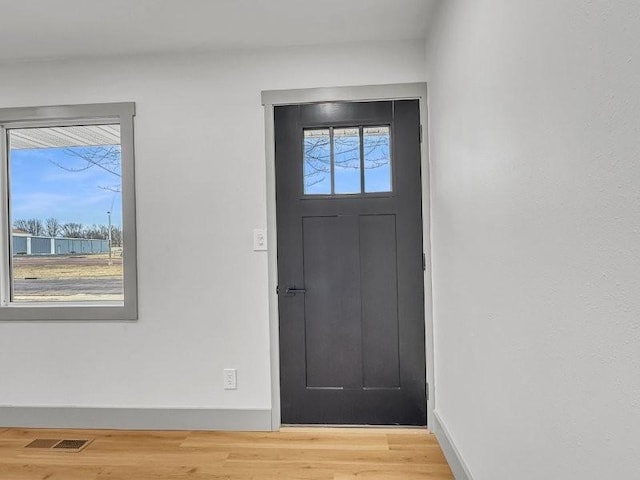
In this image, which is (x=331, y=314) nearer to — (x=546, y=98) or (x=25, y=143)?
(x=546, y=98)

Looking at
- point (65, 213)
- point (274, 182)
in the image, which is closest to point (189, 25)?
point (274, 182)

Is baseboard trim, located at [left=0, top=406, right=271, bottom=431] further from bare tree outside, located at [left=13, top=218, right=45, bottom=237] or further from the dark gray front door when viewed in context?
bare tree outside, located at [left=13, top=218, right=45, bottom=237]

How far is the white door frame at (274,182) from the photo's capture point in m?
2.84

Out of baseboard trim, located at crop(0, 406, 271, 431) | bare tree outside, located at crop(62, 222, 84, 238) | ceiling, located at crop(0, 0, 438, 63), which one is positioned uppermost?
ceiling, located at crop(0, 0, 438, 63)

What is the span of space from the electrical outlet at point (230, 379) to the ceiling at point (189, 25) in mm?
2151

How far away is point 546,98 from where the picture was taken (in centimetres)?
118

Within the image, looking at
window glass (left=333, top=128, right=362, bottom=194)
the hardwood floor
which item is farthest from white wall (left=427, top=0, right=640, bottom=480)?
window glass (left=333, top=128, right=362, bottom=194)

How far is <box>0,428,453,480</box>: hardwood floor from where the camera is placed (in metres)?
2.36

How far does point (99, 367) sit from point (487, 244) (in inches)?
105

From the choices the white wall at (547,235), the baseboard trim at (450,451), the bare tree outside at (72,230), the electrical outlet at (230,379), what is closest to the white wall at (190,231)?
the electrical outlet at (230,379)

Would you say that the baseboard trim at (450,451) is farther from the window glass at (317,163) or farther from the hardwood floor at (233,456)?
the window glass at (317,163)

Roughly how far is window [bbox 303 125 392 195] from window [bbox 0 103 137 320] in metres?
1.36

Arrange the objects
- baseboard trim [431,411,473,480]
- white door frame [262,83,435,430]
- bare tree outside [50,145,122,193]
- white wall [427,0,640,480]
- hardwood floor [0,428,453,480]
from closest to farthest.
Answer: white wall [427,0,640,480] → baseboard trim [431,411,473,480] → hardwood floor [0,428,453,480] → white door frame [262,83,435,430] → bare tree outside [50,145,122,193]

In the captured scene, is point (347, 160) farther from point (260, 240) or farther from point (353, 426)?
point (353, 426)
